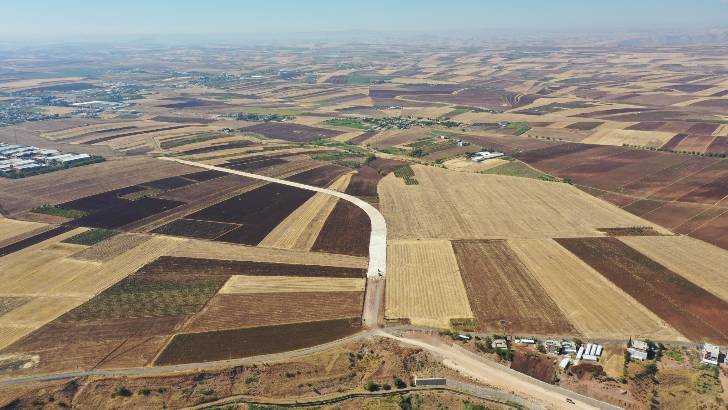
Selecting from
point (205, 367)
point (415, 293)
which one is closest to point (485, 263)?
point (415, 293)

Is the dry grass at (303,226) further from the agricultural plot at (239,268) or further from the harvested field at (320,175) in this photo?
the harvested field at (320,175)

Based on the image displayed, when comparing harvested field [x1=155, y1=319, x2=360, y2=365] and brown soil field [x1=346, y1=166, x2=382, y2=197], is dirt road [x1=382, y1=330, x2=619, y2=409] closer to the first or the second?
harvested field [x1=155, y1=319, x2=360, y2=365]

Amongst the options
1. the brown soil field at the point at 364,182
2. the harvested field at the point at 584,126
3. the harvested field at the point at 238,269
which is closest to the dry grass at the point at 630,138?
the harvested field at the point at 584,126

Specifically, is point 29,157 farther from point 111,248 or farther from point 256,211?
point 256,211

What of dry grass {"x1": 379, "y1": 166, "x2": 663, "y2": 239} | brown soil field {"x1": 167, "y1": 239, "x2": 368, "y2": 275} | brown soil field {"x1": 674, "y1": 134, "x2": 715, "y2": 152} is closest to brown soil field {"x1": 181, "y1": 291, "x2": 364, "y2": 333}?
brown soil field {"x1": 167, "y1": 239, "x2": 368, "y2": 275}

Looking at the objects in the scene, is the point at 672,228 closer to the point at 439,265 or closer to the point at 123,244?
the point at 439,265

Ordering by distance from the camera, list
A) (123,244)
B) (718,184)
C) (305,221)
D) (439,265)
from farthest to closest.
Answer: (718,184) → (305,221) → (123,244) → (439,265)

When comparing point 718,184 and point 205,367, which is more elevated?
point 718,184
